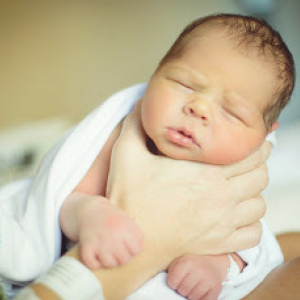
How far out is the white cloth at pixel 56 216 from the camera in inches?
33.6

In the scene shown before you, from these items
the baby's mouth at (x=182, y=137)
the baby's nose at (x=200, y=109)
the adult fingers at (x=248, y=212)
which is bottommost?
the adult fingers at (x=248, y=212)

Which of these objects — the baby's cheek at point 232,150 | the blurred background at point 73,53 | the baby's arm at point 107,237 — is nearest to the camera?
the baby's arm at point 107,237

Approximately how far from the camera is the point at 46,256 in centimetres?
87

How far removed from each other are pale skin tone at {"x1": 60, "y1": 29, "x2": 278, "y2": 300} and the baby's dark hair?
2cm

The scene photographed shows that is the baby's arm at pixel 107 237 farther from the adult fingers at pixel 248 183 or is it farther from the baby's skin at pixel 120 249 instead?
the adult fingers at pixel 248 183

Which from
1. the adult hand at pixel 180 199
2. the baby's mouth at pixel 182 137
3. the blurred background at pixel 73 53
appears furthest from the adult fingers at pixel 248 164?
the blurred background at pixel 73 53

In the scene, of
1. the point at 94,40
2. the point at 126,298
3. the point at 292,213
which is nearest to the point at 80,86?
the point at 94,40

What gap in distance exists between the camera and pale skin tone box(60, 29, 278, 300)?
804 millimetres

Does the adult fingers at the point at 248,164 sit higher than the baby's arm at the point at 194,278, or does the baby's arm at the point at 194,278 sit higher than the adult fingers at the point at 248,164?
the adult fingers at the point at 248,164

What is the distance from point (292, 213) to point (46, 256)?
0.93 metres

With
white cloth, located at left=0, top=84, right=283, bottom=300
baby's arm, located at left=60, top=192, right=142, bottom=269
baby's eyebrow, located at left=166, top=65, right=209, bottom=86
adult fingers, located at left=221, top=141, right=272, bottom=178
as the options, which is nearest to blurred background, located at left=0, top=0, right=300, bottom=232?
adult fingers, located at left=221, top=141, right=272, bottom=178

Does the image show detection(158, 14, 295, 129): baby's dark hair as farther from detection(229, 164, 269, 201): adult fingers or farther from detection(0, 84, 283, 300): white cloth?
detection(0, 84, 283, 300): white cloth

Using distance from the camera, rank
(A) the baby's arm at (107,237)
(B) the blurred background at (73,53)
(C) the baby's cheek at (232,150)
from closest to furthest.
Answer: (A) the baby's arm at (107,237) < (C) the baby's cheek at (232,150) < (B) the blurred background at (73,53)

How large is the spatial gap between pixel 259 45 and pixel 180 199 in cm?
36
